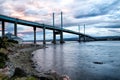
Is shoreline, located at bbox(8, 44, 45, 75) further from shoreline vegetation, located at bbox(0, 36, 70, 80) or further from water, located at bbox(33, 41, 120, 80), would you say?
water, located at bbox(33, 41, 120, 80)

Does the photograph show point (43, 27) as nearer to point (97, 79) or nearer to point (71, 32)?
point (71, 32)

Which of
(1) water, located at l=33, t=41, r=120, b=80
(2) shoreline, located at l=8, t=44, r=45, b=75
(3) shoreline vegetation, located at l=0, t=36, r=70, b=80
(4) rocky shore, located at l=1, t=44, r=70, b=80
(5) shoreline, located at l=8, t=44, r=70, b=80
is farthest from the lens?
(1) water, located at l=33, t=41, r=120, b=80

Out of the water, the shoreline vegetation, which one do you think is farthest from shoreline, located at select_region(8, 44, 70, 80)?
the water

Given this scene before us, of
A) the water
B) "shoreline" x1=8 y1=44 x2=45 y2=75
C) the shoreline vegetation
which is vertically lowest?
the water

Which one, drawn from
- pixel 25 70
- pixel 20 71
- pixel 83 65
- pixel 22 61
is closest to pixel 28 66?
pixel 22 61

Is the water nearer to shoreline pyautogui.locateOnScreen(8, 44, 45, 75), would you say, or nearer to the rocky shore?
shoreline pyautogui.locateOnScreen(8, 44, 45, 75)

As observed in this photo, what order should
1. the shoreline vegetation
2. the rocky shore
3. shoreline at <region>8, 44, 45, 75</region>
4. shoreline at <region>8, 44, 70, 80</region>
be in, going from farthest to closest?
1. shoreline at <region>8, 44, 45, 75</region>
2. shoreline at <region>8, 44, 70, 80</region>
3. the rocky shore
4. the shoreline vegetation

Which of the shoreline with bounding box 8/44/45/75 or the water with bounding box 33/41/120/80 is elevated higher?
the shoreline with bounding box 8/44/45/75

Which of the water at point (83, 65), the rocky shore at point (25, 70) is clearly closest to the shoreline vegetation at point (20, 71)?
the rocky shore at point (25, 70)

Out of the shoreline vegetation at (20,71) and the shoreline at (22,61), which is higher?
the shoreline vegetation at (20,71)

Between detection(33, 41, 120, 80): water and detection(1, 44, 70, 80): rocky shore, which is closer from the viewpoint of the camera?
detection(1, 44, 70, 80): rocky shore

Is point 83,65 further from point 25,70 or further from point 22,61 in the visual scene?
point 25,70

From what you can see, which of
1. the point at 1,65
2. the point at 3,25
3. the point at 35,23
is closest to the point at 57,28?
the point at 35,23

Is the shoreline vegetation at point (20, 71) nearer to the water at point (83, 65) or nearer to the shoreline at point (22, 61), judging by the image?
the shoreline at point (22, 61)
